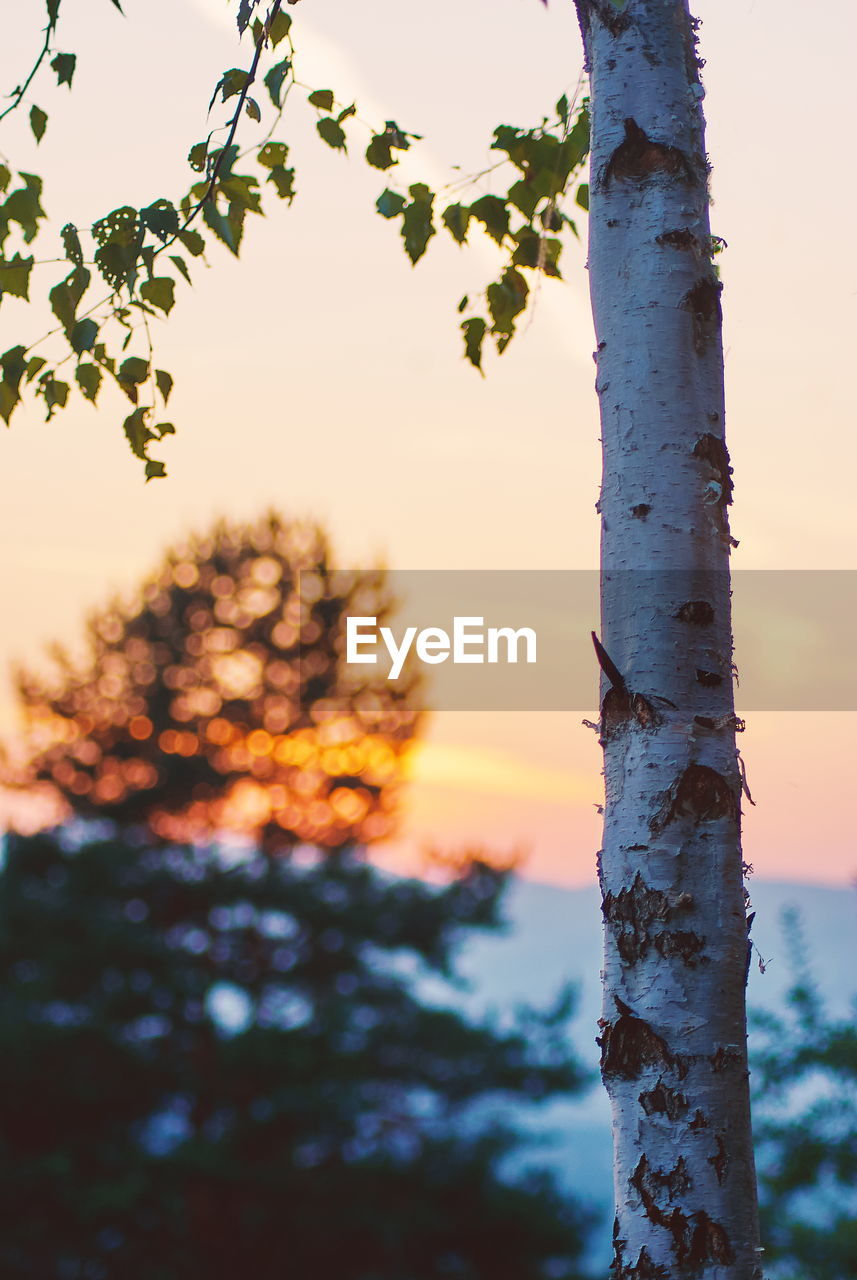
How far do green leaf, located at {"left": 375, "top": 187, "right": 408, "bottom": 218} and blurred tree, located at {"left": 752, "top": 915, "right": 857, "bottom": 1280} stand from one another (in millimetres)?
4972

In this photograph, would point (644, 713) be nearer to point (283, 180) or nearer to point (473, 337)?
point (473, 337)

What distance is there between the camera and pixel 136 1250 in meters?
16.0

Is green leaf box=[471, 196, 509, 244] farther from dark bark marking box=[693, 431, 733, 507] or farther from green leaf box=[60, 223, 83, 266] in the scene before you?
dark bark marking box=[693, 431, 733, 507]

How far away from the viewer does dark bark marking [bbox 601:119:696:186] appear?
7.44 feet

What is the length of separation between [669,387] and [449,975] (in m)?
16.7

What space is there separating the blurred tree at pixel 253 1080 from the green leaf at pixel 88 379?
1398 cm

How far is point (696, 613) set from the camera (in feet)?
6.89

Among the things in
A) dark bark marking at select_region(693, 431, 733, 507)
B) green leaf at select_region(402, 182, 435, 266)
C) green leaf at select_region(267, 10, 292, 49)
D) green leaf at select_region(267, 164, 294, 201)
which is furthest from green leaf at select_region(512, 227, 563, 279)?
dark bark marking at select_region(693, 431, 733, 507)

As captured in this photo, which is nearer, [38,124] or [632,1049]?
[632,1049]

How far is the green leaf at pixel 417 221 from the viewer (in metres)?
3.60

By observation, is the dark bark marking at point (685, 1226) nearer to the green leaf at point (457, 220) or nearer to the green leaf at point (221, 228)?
the green leaf at point (221, 228)

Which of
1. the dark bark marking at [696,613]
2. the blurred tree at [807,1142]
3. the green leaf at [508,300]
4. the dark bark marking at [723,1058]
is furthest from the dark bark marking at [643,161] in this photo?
the blurred tree at [807,1142]

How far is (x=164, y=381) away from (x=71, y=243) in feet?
1.37

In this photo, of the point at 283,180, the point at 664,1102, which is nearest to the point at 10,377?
the point at 283,180
